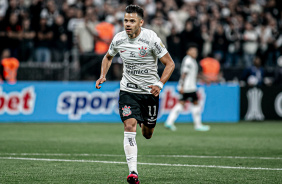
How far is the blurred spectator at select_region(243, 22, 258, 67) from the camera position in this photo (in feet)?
70.6

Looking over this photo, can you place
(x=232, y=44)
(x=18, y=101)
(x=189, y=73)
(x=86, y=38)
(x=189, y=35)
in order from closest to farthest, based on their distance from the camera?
(x=189, y=73) → (x=18, y=101) → (x=86, y=38) → (x=189, y=35) → (x=232, y=44)

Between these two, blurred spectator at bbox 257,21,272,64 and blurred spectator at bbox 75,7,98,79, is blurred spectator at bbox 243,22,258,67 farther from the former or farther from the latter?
blurred spectator at bbox 75,7,98,79

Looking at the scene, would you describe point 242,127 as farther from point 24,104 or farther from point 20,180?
point 20,180

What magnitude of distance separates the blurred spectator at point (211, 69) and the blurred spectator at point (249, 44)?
4.77ft

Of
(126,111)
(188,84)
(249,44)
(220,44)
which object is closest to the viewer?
(126,111)

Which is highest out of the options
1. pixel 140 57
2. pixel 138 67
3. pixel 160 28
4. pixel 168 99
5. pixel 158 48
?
pixel 160 28

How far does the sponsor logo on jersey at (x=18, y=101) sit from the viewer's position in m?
17.7

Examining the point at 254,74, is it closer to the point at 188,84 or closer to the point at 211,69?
the point at 211,69

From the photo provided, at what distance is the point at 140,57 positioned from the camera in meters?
7.72

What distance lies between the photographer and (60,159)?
370 inches

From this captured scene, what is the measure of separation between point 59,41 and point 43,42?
1.78 ft

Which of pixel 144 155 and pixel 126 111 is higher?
pixel 126 111

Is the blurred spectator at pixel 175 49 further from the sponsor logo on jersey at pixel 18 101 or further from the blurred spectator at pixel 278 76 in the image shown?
the sponsor logo on jersey at pixel 18 101

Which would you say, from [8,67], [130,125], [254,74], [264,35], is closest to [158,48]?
[130,125]
